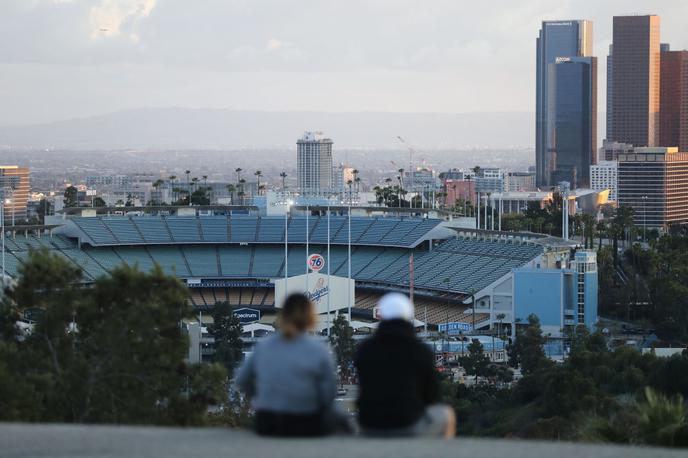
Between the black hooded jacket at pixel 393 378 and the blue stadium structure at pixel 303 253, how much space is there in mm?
56629

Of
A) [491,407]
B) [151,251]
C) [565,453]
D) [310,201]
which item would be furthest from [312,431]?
[310,201]

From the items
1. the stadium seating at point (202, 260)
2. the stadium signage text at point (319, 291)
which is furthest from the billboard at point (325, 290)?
the stadium seating at point (202, 260)

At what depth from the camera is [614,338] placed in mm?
65062

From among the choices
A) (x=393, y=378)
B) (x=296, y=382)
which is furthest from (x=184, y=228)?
(x=393, y=378)

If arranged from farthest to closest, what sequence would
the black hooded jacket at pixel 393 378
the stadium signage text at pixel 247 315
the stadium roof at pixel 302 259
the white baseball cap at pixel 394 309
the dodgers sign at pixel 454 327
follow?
the stadium roof at pixel 302 259, the stadium signage text at pixel 247 315, the dodgers sign at pixel 454 327, the white baseball cap at pixel 394 309, the black hooded jacket at pixel 393 378

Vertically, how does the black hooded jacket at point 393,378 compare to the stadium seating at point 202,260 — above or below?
above

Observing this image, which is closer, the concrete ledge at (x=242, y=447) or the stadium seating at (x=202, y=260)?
the concrete ledge at (x=242, y=447)

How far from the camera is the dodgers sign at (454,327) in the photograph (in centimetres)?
6538

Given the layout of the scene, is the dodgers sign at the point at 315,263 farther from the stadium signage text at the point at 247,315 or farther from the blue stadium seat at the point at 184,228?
the blue stadium seat at the point at 184,228

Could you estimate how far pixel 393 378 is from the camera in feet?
41.5

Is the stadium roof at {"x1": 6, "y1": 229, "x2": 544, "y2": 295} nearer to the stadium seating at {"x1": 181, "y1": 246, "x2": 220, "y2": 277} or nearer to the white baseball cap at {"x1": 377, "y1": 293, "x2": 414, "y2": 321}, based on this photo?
the stadium seating at {"x1": 181, "y1": 246, "x2": 220, "y2": 277}

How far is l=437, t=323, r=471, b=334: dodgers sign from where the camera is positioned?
65.4 metres

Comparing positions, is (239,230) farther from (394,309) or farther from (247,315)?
(394,309)

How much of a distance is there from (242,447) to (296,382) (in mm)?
739
